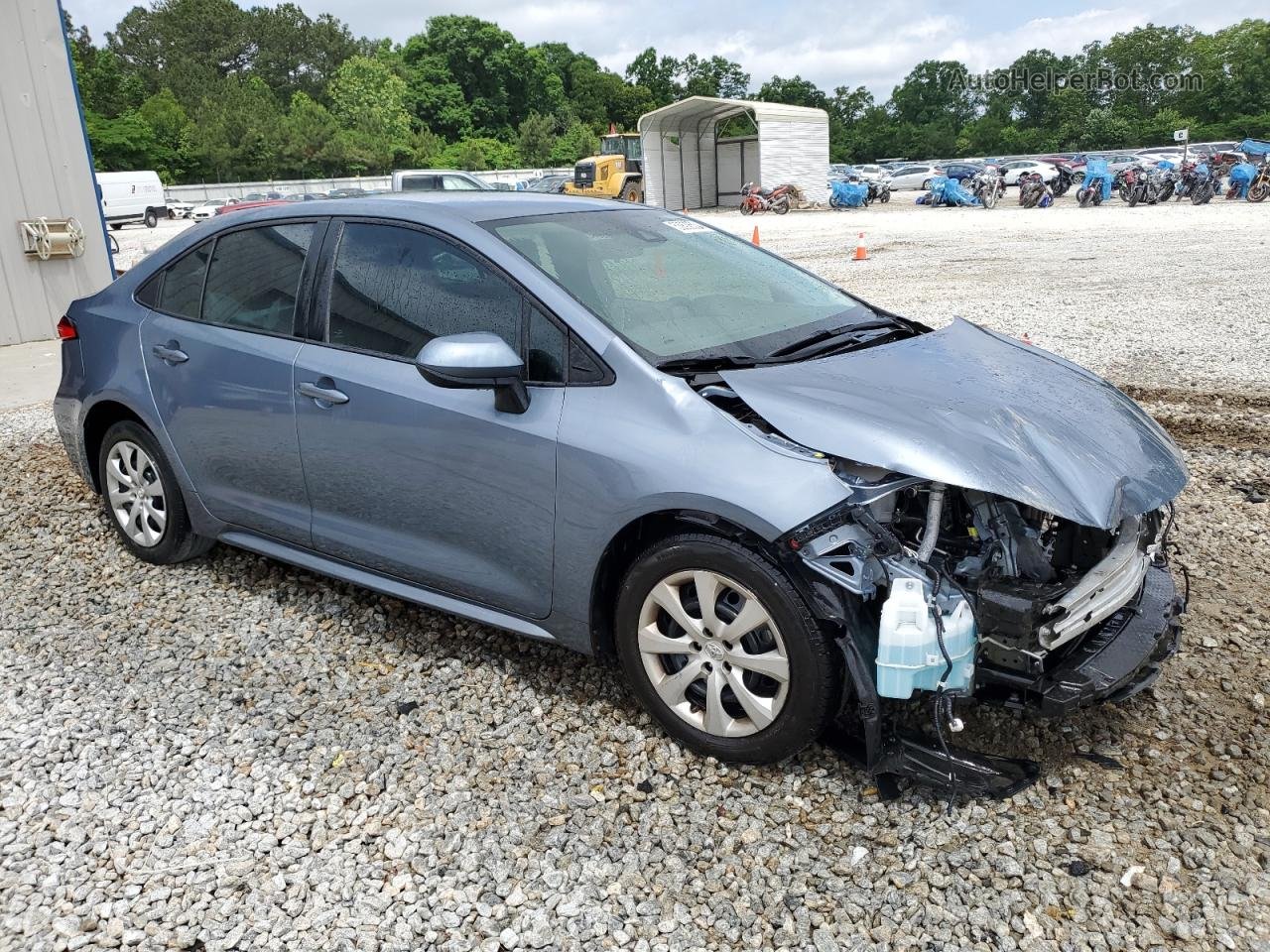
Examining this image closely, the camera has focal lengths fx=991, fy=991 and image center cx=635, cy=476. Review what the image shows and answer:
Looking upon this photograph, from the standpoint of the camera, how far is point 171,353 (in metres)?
4.07

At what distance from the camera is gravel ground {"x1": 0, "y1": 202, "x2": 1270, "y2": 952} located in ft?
7.86

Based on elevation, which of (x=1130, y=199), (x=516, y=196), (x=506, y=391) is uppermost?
(x=516, y=196)

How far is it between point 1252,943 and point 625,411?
6.56 ft

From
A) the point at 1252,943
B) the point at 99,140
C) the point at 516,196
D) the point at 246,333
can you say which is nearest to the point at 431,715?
the point at 246,333

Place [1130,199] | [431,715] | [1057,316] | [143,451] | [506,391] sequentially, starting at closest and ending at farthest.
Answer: [506,391] < [431,715] < [143,451] < [1057,316] < [1130,199]

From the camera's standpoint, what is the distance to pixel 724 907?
2441 millimetres

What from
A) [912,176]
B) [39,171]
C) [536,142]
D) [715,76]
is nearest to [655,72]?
[715,76]

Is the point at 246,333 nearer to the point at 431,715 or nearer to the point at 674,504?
the point at 431,715

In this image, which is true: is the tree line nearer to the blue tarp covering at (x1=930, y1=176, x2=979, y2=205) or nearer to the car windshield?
the blue tarp covering at (x1=930, y1=176, x2=979, y2=205)

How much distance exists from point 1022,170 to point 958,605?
4233cm

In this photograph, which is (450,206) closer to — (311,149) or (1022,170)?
(1022,170)

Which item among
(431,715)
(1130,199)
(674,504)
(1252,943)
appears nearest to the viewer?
(1252,943)

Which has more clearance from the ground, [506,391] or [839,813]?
[506,391]

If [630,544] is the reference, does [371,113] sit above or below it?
above
